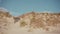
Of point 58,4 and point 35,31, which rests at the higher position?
point 58,4

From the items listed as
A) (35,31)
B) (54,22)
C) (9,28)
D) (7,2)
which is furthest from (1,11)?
(54,22)

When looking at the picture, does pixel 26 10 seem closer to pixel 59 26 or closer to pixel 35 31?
pixel 35 31

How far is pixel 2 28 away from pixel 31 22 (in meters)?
0.44

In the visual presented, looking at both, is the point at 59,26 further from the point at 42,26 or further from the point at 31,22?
the point at 31,22

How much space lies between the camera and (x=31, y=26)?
1611 mm

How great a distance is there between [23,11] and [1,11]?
33 cm

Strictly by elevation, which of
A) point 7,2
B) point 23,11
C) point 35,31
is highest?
point 7,2

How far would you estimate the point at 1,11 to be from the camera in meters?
1.64

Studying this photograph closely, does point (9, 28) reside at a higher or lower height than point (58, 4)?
lower

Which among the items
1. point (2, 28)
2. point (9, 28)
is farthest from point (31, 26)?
point (2, 28)

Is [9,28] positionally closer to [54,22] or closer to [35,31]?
[35,31]

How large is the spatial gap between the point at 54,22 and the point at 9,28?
0.67m

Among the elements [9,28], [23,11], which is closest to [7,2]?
[23,11]

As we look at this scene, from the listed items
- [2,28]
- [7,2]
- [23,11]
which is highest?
[7,2]
